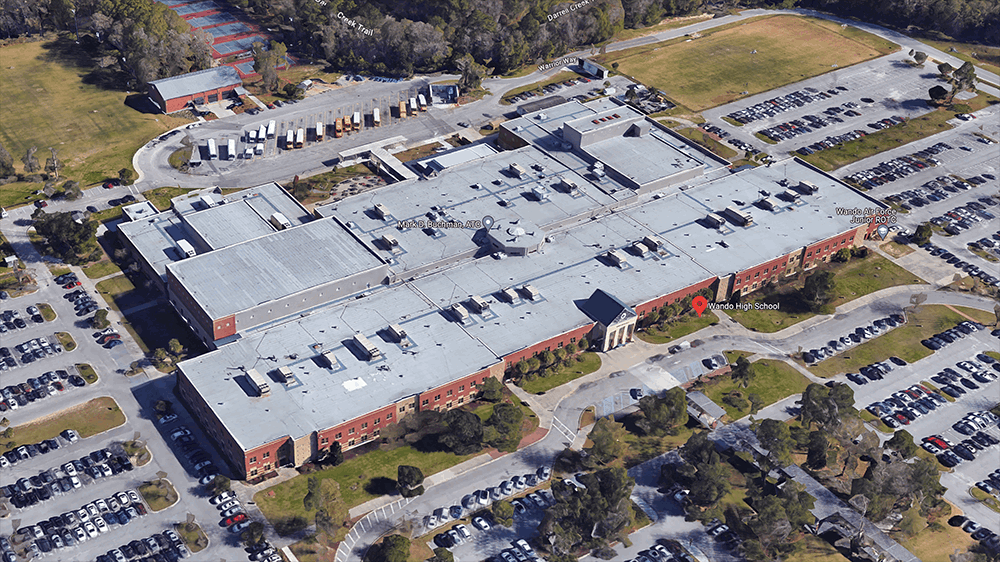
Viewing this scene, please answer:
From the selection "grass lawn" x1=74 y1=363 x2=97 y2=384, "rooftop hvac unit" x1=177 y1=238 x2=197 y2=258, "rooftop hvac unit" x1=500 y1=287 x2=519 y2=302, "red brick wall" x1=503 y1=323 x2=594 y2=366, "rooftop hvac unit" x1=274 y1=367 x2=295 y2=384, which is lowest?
"grass lawn" x1=74 y1=363 x2=97 y2=384

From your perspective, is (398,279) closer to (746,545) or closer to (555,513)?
(555,513)

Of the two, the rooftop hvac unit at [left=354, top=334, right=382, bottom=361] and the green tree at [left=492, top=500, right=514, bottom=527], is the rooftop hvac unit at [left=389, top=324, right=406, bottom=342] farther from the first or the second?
the green tree at [left=492, top=500, right=514, bottom=527]

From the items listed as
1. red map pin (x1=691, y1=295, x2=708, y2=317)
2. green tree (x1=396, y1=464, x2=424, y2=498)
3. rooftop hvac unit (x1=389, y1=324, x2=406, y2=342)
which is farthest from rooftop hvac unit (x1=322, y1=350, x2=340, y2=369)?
red map pin (x1=691, y1=295, x2=708, y2=317)

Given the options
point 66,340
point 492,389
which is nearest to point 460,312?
point 492,389

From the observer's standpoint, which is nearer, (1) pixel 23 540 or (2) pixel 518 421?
(1) pixel 23 540

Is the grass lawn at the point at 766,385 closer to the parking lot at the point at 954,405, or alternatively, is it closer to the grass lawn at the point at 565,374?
the parking lot at the point at 954,405

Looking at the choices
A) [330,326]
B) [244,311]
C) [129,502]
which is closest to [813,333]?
[330,326]

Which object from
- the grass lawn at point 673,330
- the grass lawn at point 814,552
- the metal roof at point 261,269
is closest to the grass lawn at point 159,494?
the metal roof at point 261,269
